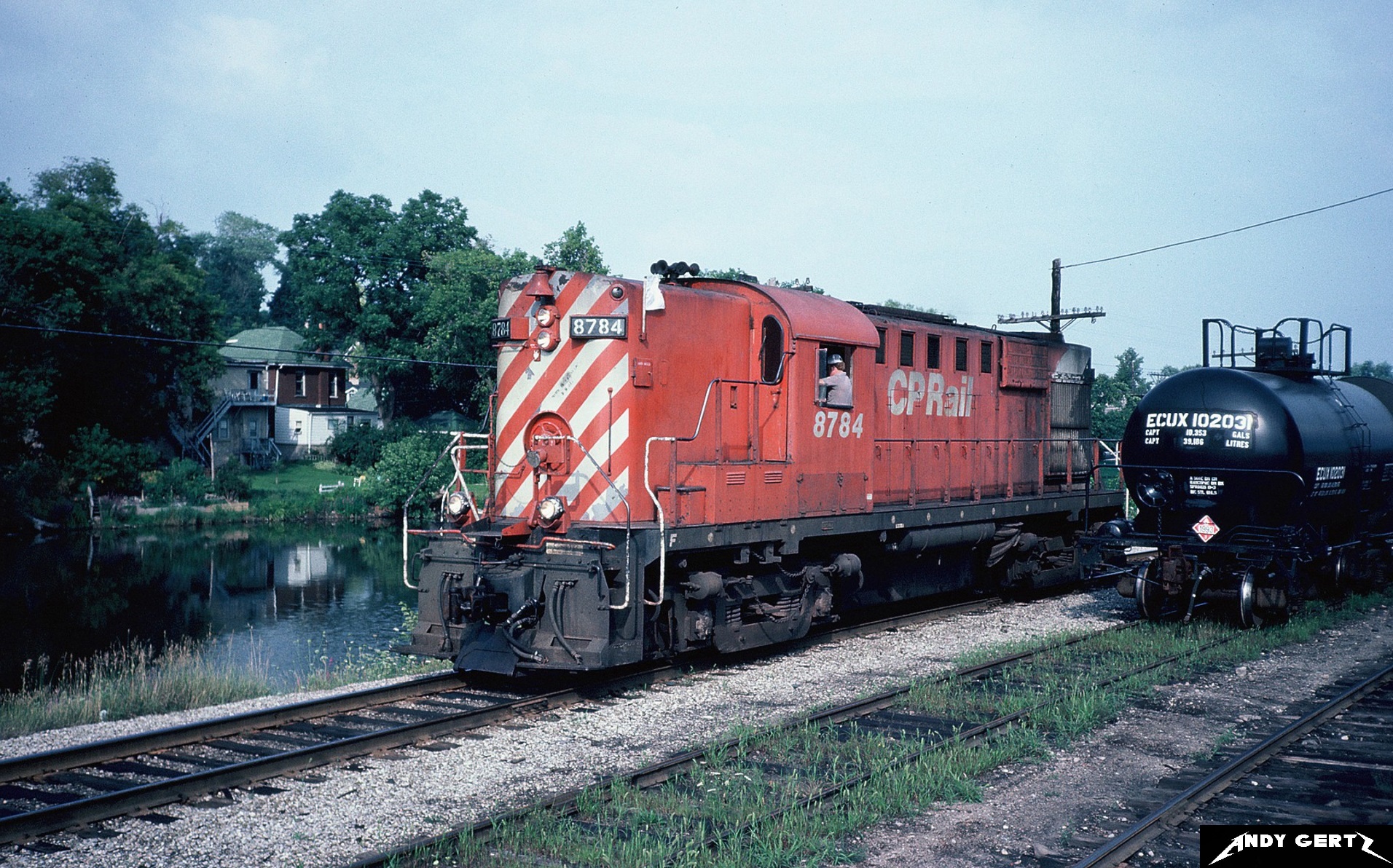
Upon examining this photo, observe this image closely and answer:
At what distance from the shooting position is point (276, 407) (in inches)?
2537

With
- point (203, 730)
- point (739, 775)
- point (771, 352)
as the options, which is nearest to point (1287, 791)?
point (739, 775)

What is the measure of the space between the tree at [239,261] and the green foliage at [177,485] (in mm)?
58097

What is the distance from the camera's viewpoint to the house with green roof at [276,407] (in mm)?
59844

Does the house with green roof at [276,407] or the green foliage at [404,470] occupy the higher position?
the house with green roof at [276,407]

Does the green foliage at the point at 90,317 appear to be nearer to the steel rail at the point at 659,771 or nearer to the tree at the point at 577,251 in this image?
the tree at the point at 577,251

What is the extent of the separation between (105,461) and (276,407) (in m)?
22.1

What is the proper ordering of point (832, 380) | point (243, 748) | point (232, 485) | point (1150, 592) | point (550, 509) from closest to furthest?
point (243, 748) → point (550, 509) → point (832, 380) → point (1150, 592) → point (232, 485)

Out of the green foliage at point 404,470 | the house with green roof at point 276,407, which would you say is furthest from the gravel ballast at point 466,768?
the house with green roof at point 276,407

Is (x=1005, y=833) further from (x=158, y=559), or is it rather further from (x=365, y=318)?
(x=365, y=318)

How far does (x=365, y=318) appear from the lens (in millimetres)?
58875

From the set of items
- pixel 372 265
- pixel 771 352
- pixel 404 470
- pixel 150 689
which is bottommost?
pixel 150 689

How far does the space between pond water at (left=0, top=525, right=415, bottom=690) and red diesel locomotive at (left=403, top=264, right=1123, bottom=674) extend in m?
→ 6.02

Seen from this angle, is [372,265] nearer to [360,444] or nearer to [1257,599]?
[360,444]

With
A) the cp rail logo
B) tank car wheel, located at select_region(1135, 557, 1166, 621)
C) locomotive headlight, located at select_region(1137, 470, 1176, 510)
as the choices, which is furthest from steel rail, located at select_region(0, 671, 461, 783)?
locomotive headlight, located at select_region(1137, 470, 1176, 510)
